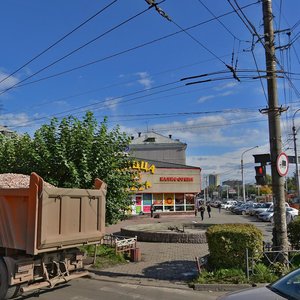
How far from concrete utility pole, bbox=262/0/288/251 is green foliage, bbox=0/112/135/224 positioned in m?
5.64

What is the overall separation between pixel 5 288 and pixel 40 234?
4.36ft

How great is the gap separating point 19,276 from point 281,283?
548 cm

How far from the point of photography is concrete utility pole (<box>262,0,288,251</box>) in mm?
11984

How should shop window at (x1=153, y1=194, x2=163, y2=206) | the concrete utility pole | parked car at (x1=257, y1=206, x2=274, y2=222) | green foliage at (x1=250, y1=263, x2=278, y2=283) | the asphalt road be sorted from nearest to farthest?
1. the asphalt road
2. green foliage at (x1=250, y1=263, x2=278, y2=283)
3. the concrete utility pole
4. parked car at (x1=257, y1=206, x2=274, y2=222)
5. shop window at (x1=153, y1=194, x2=163, y2=206)

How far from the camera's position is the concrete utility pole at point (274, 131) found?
472 inches

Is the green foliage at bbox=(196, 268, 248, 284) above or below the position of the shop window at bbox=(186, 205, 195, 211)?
below

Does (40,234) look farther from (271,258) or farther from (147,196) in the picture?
(147,196)

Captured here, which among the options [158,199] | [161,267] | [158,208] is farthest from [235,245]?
[158,199]

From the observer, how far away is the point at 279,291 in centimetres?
536

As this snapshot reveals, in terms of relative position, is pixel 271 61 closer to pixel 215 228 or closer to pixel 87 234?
pixel 215 228

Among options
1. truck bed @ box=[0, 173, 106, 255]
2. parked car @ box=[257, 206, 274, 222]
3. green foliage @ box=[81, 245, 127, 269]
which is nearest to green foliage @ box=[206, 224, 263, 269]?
truck bed @ box=[0, 173, 106, 255]

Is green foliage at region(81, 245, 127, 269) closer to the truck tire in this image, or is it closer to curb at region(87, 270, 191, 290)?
curb at region(87, 270, 191, 290)

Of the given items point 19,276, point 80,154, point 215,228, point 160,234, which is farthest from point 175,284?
point 160,234

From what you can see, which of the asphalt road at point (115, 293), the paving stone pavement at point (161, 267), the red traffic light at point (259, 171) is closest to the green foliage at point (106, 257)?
the paving stone pavement at point (161, 267)
